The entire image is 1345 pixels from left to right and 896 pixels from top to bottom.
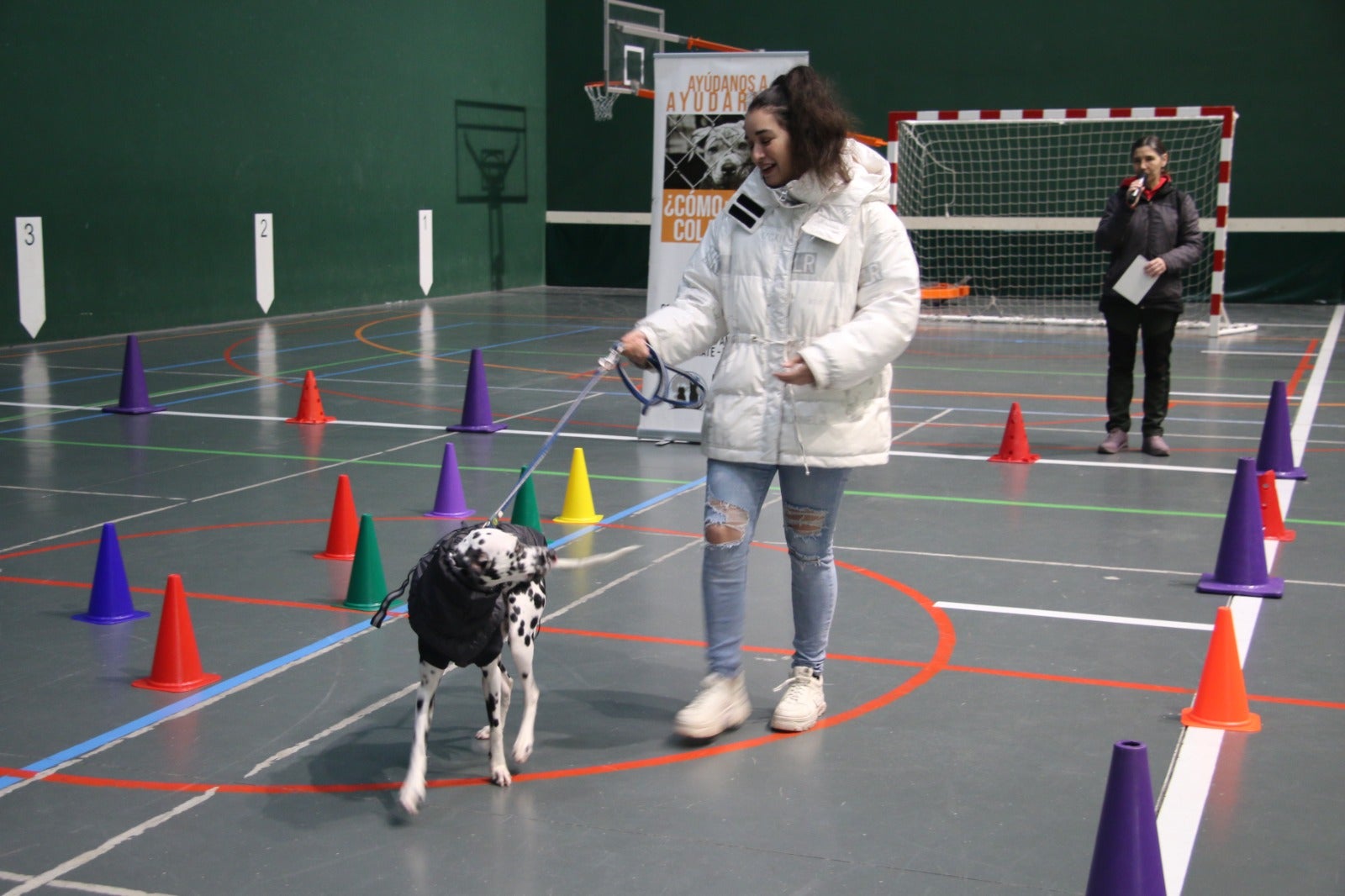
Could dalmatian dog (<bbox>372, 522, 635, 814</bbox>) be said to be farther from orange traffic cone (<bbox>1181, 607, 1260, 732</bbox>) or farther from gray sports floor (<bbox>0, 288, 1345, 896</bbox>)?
orange traffic cone (<bbox>1181, 607, 1260, 732</bbox>)

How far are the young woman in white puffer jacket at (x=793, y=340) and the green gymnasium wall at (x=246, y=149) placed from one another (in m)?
12.5

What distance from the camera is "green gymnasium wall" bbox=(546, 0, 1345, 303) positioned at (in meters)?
20.9

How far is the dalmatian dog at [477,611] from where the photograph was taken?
3672 millimetres

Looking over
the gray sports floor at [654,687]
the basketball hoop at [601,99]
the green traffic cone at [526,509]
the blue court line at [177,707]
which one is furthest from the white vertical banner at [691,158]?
the basketball hoop at [601,99]

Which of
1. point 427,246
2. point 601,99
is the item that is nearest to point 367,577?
point 427,246

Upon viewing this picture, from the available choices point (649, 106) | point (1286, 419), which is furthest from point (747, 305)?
point (649, 106)

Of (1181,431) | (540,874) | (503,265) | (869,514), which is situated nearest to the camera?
(540,874)

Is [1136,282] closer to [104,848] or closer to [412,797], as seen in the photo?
[412,797]

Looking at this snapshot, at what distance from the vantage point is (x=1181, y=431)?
33.4 ft

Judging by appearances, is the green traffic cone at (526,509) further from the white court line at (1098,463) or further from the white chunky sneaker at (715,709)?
the white court line at (1098,463)

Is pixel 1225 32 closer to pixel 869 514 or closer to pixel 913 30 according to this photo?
pixel 913 30

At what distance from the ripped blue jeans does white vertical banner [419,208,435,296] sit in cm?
1803

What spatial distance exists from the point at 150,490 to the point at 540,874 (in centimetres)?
526

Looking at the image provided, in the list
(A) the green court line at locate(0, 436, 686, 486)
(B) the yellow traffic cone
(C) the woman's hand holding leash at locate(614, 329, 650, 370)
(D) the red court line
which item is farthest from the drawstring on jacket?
(D) the red court line
